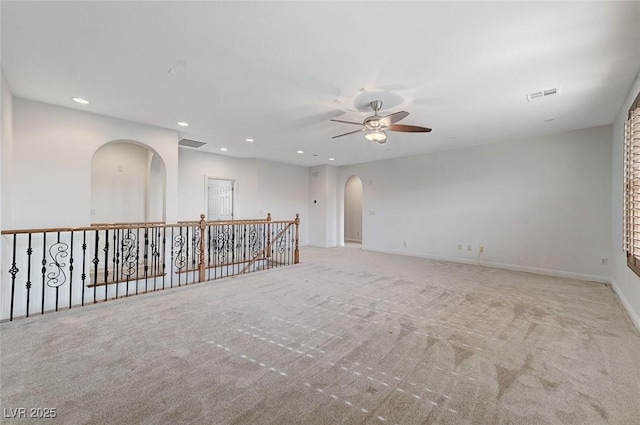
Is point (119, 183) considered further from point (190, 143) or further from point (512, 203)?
point (512, 203)

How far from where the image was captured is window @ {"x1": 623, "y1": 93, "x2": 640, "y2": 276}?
2799mm

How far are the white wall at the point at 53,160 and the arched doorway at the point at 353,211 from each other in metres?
7.96

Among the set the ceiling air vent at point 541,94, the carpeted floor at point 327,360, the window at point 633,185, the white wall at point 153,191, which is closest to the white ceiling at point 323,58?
the ceiling air vent at point 541,94

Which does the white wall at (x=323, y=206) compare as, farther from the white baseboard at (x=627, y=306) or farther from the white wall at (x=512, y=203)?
the white baseboard at (x=627, y=306)

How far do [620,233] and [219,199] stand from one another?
8.21 meters

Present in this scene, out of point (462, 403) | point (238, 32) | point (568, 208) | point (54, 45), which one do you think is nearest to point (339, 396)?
point (462, 403)

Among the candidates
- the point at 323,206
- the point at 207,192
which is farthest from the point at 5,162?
the point at 323,206

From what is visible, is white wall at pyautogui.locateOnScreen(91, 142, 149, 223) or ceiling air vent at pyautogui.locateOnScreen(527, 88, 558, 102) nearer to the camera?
ceiling air vent at pyautogui.locateOnScreen(527, 88, 558, 102)

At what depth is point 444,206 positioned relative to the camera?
6.77 m

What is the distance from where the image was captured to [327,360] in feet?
7.08

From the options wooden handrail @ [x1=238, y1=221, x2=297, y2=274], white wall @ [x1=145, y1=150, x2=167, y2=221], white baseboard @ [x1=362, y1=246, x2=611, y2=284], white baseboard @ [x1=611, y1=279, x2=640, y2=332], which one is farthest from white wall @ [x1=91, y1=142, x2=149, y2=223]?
white baseboard @ [x1=611, y1=279, x2=640, y2=332]

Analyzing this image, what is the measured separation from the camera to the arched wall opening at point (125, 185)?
5.86 metres

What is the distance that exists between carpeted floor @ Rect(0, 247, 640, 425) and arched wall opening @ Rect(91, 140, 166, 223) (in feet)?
11.5

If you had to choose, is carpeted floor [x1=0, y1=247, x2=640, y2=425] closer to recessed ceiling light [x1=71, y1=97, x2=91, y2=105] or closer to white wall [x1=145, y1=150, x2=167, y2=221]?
recessed ceiling light [x1=71, y1=97, x2=91, y2=105]
